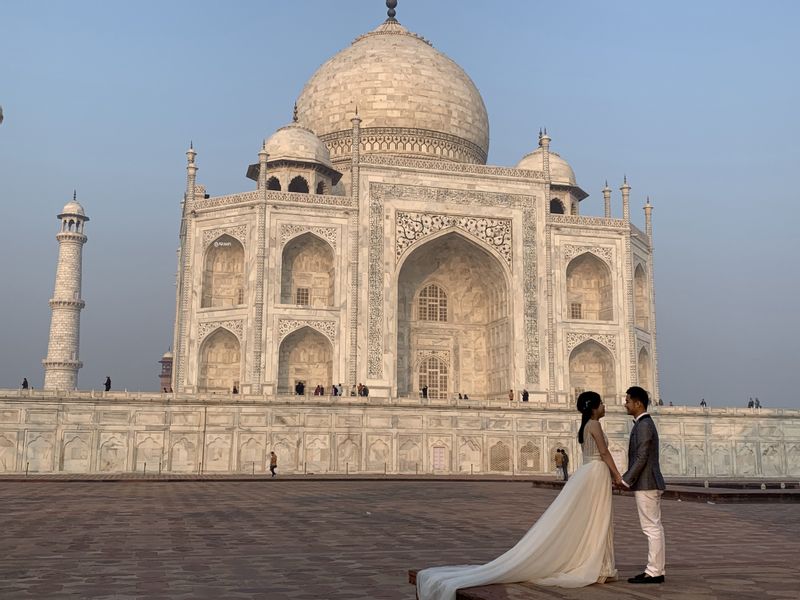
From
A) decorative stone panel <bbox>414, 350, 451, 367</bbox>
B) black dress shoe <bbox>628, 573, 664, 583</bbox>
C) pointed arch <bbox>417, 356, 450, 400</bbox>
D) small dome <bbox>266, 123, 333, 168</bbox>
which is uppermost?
small dome <bbox>266, 123, 333, 168</bbox>

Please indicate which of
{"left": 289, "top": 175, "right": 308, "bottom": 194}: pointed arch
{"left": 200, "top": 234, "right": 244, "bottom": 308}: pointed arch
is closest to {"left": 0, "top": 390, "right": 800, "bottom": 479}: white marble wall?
{"left": 200, "top": 234, "right": 244, "bottom": 308}: pointed arch

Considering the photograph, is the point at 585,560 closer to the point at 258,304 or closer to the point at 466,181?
the point at 258,304

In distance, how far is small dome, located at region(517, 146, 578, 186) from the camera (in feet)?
115

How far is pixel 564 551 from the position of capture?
5.01m

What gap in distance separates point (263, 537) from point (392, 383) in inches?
813

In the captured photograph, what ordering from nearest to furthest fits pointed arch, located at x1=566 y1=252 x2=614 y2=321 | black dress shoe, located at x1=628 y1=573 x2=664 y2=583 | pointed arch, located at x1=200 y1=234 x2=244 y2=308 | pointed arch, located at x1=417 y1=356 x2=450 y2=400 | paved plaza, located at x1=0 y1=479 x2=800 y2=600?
1. black dress shoe, located at x1=628 y1=573 x2=664 y2=583
2. paved plaza, located at x1=0 y1=479 x2=800 y2=600
3. pointed arch, located at x1=200 y1=234 x2=244 y2=308
4. pointed arch, located at x1=417 y1=356 x2=450 y2=400
5. pointed arch, located at x1=566 y1=252 x2=614 y2=321

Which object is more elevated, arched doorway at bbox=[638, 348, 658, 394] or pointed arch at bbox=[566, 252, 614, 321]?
pointed arch at bbox=[566, 252, 614, 321]

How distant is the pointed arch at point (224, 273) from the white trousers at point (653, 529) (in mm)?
25323

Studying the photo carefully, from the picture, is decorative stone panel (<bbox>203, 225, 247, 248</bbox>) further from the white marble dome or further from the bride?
the bride

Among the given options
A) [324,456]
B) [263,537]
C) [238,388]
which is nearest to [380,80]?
[238,388]

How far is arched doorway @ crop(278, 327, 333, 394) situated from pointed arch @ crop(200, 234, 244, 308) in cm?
241

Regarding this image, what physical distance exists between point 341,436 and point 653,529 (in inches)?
746

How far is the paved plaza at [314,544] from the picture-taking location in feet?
17.1

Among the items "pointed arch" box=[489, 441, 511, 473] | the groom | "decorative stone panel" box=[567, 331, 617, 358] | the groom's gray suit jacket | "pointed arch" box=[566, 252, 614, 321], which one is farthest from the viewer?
"pointed arch" box=[566, 252, 614, 321]
